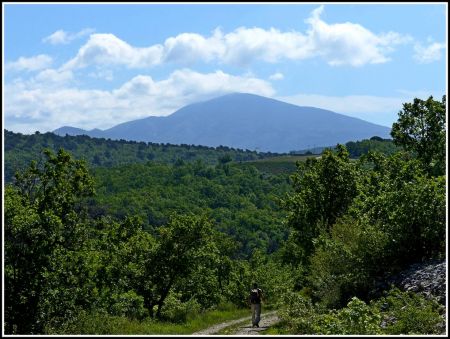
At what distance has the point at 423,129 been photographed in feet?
151

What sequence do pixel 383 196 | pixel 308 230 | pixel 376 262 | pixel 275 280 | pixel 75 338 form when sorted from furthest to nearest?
1. pixel 275 280
2. pixel 308 230
3. pixel 383 196
4. pixel 376 262
5. pixel 75 338

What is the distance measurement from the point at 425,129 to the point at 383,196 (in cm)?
2100

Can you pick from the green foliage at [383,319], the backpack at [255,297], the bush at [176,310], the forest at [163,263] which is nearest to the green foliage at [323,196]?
the forest at [163,263]

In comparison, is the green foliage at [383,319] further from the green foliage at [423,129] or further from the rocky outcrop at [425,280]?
the green foliage at [423,129]

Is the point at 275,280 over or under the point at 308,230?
under

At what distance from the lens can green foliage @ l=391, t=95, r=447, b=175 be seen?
146 feet

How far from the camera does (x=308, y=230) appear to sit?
4212 cm

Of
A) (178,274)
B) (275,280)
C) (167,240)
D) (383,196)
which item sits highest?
(383,196)

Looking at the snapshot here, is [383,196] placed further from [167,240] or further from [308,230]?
[308,230]

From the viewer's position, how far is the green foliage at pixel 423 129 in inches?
1751

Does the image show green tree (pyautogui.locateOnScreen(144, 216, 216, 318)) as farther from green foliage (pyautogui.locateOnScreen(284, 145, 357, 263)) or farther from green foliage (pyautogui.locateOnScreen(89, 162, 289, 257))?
green foliage (pyautogui.locateOnScreen(89, 162, 289, 257))

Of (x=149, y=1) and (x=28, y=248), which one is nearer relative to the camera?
(x=149, y=1)

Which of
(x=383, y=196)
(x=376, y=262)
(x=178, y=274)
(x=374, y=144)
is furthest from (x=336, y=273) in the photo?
(x=374, y=144)

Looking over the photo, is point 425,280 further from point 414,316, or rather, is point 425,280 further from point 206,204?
point 206,204
